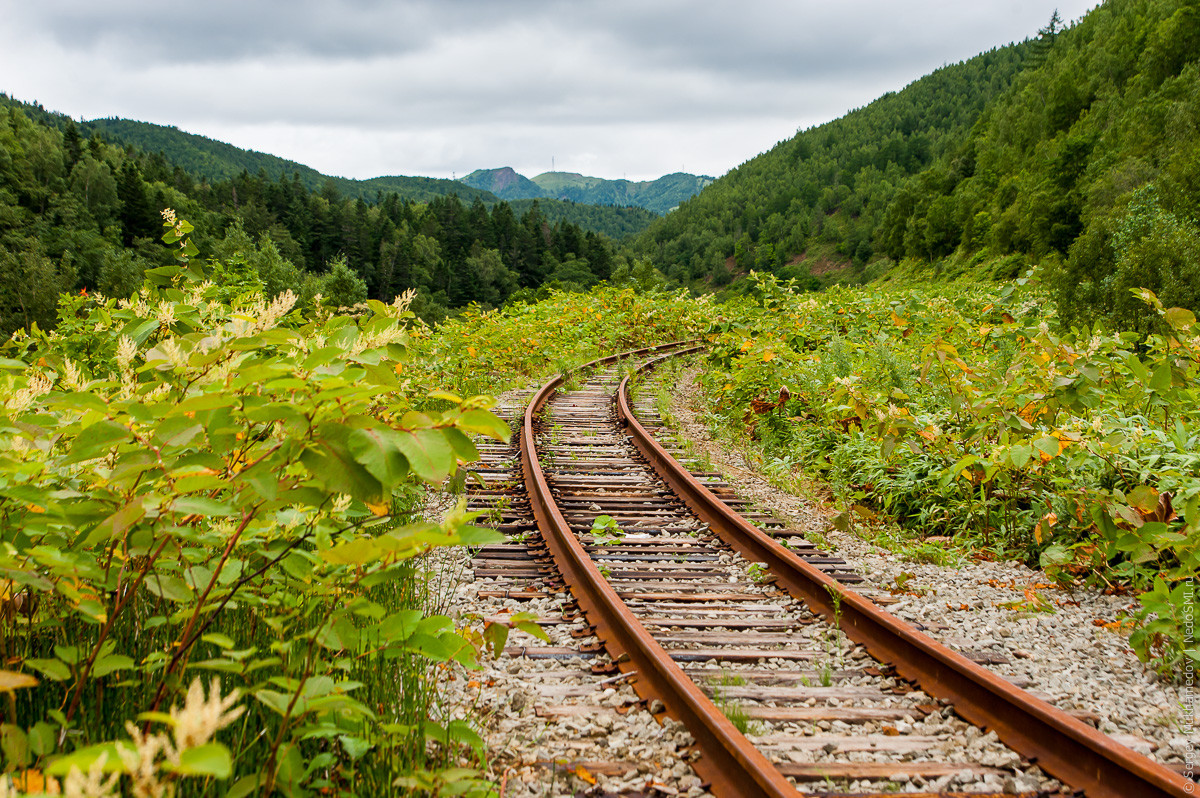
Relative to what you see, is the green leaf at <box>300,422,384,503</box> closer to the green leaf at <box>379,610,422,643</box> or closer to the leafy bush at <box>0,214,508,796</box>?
the leafy bush at <box>0,214,508,796</box>

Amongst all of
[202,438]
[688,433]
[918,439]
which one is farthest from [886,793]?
[688,433]

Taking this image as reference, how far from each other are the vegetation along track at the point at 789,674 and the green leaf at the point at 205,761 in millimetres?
1896

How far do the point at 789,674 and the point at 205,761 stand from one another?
124 inches

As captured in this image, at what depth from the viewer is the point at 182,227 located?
4.20 m

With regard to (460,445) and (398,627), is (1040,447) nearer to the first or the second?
(398,627)

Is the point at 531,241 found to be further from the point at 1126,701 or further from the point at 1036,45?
the point at 1126,701

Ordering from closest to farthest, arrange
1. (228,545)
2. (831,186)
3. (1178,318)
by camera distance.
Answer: (228,545) < (1178,318) < (831,186)

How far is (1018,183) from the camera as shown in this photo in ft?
219

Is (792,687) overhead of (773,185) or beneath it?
beneath

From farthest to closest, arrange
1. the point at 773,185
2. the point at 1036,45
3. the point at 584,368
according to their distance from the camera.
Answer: the point at 773,185
the point at 1036,45
the point at 584,368

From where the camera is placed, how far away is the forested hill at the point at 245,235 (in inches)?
2800

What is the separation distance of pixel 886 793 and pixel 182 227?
4.42 m

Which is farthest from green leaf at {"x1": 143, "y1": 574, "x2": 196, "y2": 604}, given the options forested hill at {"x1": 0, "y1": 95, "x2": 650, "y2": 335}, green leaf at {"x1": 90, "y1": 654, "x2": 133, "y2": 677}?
forested hill at {"x1": 0, "y1": 95, "x2": 650, "y2": 335}

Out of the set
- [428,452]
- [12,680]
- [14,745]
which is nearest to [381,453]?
[428,452]
